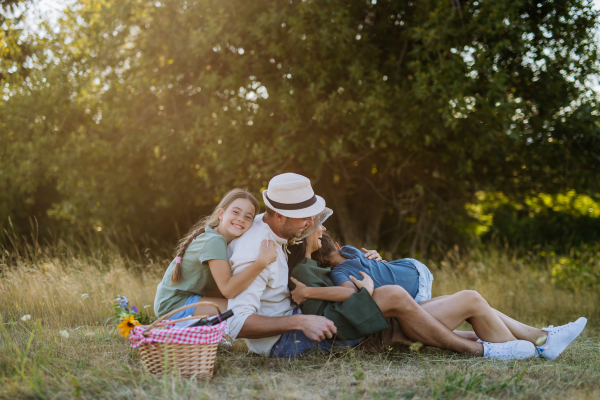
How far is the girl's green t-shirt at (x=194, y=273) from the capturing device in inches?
134

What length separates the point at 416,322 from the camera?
11.8 ft

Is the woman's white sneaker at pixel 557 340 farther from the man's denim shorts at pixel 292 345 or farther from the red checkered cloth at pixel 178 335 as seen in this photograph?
the red checkered cloth at pixel 178 335

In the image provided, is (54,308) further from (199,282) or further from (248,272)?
(248,272)

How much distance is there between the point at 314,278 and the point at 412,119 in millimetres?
4577

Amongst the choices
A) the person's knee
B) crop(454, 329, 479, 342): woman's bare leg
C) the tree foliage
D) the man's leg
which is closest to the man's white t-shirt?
the man's leg

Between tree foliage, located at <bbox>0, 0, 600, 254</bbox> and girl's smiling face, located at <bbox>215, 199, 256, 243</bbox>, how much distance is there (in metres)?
3.88

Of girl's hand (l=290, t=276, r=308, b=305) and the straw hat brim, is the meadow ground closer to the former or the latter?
girl's hand (l=290, t=276, r=308, b=305)

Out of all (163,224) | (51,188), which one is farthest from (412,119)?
(51,188)

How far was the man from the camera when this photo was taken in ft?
10.8

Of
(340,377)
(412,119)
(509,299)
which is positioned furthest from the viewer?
(412,119)

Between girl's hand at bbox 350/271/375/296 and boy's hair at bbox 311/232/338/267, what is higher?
boy's hair at bbox 311/232/338/267

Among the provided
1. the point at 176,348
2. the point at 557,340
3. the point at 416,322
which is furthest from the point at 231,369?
the point at 557,340

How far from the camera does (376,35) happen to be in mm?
8508

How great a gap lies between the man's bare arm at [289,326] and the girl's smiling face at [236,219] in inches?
25.9
